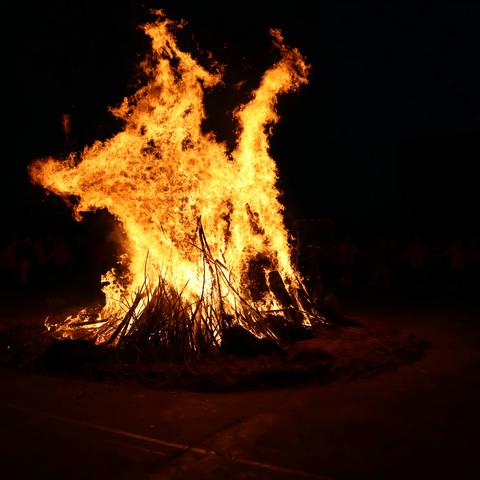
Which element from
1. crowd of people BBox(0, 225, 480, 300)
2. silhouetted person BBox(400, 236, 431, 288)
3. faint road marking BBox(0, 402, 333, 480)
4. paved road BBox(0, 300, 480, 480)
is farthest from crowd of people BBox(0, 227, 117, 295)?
faint road marking BBox(0, 402, 333, 480)

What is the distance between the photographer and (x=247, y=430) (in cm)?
516

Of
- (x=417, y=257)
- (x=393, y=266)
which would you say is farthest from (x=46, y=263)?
(x=417, y=257)

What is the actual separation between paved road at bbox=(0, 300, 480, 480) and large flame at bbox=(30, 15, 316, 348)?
298cm

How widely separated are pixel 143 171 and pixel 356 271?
11216mm

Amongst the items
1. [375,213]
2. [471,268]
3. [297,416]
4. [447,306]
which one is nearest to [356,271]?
[471,268]

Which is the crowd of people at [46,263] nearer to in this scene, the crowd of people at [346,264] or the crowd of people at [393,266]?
the crowd of people at [346,264]

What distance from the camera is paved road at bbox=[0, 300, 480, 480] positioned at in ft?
14.3

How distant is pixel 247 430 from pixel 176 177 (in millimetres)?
5211

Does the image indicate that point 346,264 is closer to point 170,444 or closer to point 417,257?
point 417,257

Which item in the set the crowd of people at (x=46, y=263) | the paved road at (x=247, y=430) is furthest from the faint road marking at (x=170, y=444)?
the crowd of people at (x=46, y=263)

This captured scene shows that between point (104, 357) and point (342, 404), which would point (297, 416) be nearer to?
point (342, 404)

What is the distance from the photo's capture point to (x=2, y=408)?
592 cm

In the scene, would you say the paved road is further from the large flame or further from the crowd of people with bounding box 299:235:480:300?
the crowd of people with bounding box 299:235:480:300

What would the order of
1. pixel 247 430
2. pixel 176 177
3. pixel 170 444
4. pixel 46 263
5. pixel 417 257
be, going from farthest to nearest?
pixel 46 263 → pixel 417 257 → pixel 176 177 → pixel 247 430 → pixel 170 444
